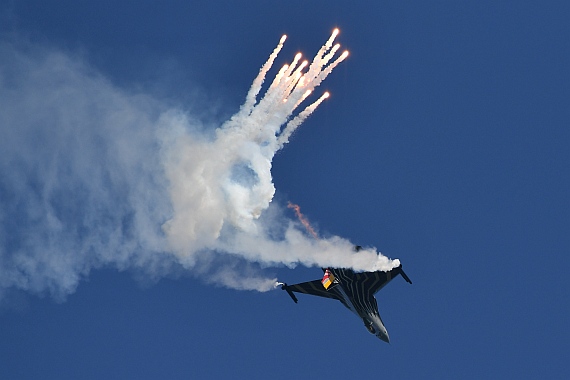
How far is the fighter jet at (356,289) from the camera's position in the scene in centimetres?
6506

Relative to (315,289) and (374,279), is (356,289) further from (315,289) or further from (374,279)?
(315,289)

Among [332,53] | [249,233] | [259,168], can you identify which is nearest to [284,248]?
[249,233]

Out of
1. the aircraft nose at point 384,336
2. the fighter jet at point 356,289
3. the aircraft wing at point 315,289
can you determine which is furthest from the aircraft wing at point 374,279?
the aircraft nose at point 384,336

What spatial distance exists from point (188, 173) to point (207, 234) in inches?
228

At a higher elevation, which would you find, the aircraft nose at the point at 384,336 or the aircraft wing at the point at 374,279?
the aircraft wing at the point at 374,279

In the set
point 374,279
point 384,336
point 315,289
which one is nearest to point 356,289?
point 374,279

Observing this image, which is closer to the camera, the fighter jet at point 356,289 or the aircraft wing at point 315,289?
the fighter jet at point 356,289

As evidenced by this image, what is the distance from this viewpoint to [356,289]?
66.9 m

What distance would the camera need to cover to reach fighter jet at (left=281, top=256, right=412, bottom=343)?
65.1 meters

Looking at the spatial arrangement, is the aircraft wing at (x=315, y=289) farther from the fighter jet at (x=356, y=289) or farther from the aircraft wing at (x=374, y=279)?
the aircraft wing at (x=374, y=279)

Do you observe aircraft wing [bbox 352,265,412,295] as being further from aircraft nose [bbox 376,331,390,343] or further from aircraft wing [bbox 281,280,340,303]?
aircraft nose [bbox 376,331,390,343]

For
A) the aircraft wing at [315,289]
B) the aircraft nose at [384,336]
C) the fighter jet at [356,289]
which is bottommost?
the aircraft nose at [384,336]

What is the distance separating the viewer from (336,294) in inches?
2687

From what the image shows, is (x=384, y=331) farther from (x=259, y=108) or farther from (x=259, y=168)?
(x=259, y=108)
